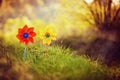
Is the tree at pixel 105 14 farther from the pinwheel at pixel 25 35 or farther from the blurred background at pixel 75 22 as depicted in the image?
the pinwheel at pixel 25 35

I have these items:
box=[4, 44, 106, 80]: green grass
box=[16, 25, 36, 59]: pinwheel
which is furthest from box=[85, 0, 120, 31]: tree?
box=[16, 25, 36, 59]: pinwheel

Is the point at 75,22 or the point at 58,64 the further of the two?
the point at 75,22

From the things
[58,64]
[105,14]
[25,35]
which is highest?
[105,14]

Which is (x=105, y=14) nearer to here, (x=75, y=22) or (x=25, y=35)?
(x=75, y=22)

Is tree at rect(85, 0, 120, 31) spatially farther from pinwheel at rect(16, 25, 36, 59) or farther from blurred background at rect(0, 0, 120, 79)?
pinwheel at rect(16, 25, 36, 59)

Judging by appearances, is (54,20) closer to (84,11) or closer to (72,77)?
(84,11)

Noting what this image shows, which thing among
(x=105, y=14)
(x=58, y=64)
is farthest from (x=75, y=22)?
(x=58, y=64)

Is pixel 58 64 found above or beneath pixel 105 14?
beneath
